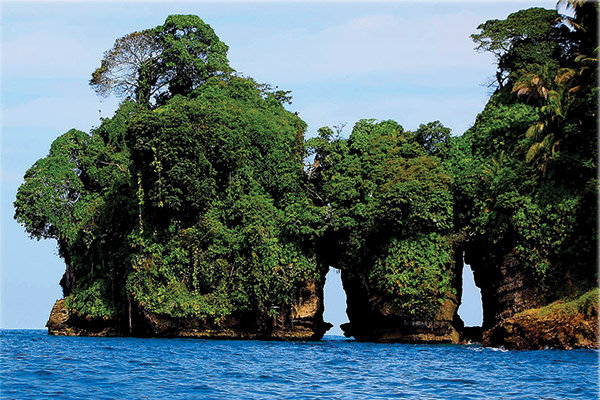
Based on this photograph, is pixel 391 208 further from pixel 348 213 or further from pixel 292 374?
pixel 292 374

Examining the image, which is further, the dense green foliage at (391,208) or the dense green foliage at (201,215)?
the dense green foliage at (201,215)

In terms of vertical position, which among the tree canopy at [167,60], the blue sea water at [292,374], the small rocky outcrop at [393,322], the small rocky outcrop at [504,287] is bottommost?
the blue sea water at [292,374]

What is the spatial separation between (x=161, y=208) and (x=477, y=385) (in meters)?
21.8

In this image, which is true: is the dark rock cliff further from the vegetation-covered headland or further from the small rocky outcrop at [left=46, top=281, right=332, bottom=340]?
the small rocky outcrop at [left=46, top=281, right=332, bottom=340]

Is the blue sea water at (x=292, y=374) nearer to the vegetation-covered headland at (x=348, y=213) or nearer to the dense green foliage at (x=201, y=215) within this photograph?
the vegetation-covered headland at (x=348, y=213)

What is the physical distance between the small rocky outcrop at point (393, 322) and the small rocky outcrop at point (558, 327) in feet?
23.6

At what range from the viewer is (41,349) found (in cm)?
2514

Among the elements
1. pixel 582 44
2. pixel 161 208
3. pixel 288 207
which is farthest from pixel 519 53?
pixel 161 208

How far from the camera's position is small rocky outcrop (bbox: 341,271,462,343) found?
31.8 m

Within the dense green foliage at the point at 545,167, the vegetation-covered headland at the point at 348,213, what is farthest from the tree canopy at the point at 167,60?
the dense green foliage at the point at 545,167

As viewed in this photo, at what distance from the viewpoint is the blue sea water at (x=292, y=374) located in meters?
14.1

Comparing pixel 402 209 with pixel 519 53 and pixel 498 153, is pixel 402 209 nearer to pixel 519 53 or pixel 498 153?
pixel 498 153

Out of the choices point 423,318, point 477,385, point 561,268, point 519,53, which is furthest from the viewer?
point 519,53

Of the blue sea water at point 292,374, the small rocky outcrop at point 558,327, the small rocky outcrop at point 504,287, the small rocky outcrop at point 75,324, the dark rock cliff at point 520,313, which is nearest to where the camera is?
the blue sea water at point 292,374
